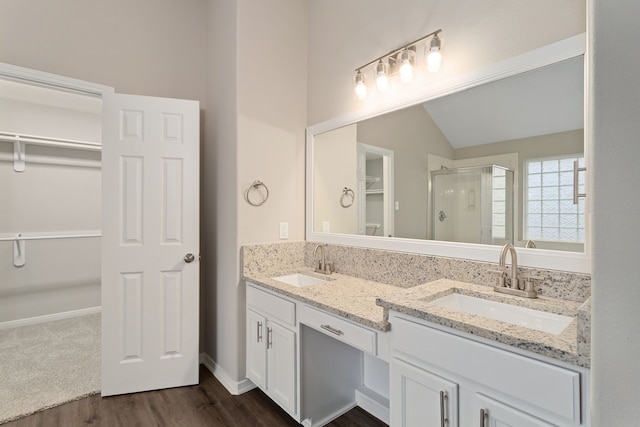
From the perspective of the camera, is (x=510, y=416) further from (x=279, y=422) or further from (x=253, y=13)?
(x=253, y=13)

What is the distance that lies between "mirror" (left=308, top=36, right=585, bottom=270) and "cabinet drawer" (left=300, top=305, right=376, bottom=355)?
637 mm

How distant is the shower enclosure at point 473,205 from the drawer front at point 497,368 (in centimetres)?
64

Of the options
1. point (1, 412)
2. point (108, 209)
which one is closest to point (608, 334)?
point (108, 209)

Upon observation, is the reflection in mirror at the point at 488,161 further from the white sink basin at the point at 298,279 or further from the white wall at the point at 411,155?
the white sink basin at the point at 298,279

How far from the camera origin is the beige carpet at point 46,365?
2037mm

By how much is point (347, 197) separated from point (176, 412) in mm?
1788

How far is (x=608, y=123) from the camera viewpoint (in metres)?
0.41

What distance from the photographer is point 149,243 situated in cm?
220

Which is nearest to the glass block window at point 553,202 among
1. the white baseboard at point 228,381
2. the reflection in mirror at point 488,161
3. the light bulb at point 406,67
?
the reflection in mirror at point 488,161

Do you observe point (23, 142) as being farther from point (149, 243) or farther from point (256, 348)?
point (256, 348)

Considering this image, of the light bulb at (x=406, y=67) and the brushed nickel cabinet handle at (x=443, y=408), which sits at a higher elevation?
the light bulb at (x=406, y=67)

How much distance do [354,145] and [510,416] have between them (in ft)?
5.58

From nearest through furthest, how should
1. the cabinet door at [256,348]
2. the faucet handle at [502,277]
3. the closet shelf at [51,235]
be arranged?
the faucet handle at [502,277] < the cabinet door at [256,348] < the closet shelf at [51,235]

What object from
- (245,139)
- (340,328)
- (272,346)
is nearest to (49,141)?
(245,139)
